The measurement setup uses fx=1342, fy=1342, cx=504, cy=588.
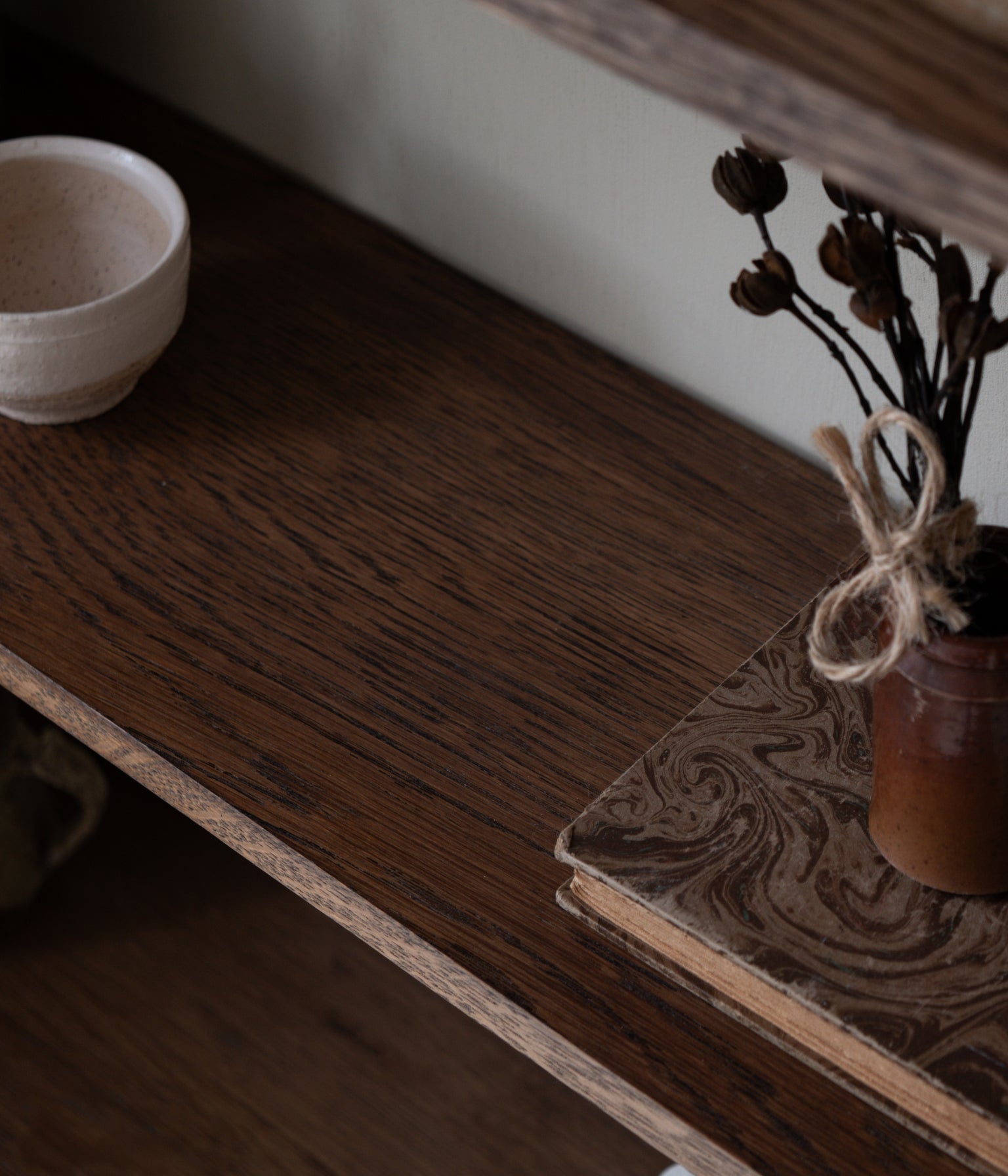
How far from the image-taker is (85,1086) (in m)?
1.01

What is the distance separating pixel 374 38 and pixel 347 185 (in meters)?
0.11

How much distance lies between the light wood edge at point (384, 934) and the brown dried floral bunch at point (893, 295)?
236 millimetres

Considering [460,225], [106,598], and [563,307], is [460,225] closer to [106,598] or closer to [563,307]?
[563,307]

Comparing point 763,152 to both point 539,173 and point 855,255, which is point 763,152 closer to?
point 855,255

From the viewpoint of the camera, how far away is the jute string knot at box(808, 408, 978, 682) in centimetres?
37

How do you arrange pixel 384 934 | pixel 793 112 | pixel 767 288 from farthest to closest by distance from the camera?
pixel 384 934 < pixel 767 288 < pixel 793 112

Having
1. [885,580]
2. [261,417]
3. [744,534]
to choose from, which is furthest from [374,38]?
[885,580]

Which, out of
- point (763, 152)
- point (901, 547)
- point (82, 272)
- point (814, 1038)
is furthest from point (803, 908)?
point (82, 272)

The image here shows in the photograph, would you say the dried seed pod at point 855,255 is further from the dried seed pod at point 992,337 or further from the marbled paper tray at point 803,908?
the marbled paper tray at point 803,908

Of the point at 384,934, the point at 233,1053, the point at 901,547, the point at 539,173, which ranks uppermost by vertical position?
the point at 901,547

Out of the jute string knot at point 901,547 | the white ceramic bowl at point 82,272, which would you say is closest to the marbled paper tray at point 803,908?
the jute string knot at point 901,547

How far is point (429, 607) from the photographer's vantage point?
0.65 meters

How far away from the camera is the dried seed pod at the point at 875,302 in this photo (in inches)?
14.3

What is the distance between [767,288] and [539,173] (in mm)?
397
